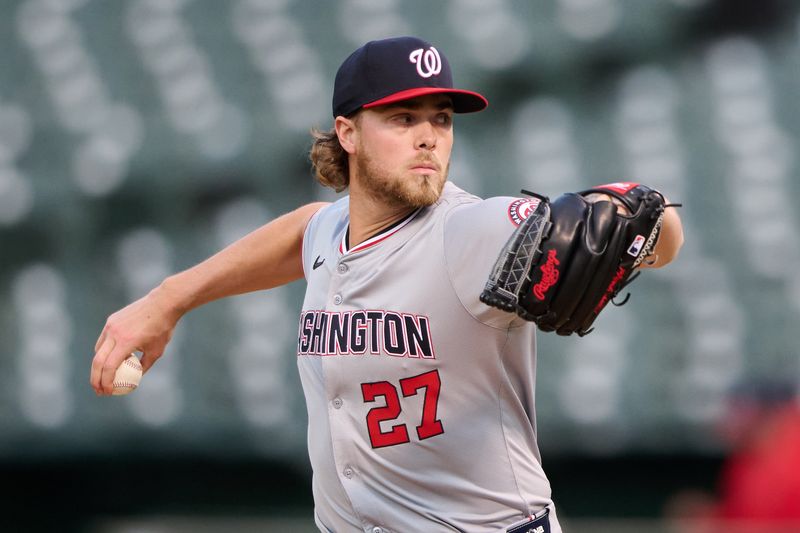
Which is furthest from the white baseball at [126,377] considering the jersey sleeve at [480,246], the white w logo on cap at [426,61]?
the white w logo on cap at [426,61]

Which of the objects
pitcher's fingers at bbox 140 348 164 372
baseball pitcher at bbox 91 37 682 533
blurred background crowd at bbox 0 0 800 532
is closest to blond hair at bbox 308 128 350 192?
baseball pitcher at bbox 91 37 682 533

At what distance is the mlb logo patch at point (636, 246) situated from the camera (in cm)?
172

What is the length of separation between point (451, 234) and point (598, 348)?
2.47 meters

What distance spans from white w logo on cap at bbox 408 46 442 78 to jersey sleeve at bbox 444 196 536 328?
0.29 m

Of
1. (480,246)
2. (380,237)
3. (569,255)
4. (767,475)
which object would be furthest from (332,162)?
(767,475)

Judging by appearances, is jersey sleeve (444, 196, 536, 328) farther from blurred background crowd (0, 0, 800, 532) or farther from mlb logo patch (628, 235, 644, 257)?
blurred background crowd (0, 0, 800, 532)

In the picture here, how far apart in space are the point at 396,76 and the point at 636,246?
62 cm

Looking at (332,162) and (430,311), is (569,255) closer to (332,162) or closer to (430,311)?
(430,311)

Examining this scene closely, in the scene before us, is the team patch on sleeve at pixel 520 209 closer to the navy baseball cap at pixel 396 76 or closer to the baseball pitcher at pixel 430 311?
the baseball pitcher at pixel 430 311

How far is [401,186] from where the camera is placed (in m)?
2.10

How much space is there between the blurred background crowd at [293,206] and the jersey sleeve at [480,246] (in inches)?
90.0

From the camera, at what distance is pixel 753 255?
13.9 feet

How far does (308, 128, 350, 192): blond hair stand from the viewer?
248cm

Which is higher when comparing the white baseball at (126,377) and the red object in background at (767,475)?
the white baseball at (126,377)
